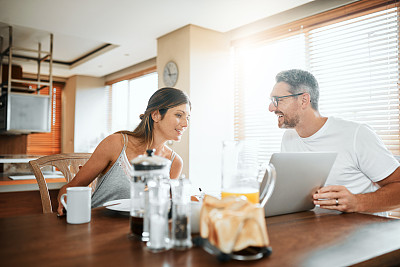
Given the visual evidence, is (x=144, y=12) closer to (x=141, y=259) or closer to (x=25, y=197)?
(x=25, y=197)

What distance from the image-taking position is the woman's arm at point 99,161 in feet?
4.85

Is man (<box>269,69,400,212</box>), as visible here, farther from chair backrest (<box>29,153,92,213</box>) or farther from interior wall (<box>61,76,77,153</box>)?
interior wall (<box>61,76,77,153</box>)

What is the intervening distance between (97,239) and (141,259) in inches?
7.5

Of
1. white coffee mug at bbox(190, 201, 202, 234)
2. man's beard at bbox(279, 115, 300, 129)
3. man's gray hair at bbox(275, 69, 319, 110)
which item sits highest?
man's gray hair at bbox(275, 69, 319, 110)

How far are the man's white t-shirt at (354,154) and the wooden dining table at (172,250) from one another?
512 millimetres

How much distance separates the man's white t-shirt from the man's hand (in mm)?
423

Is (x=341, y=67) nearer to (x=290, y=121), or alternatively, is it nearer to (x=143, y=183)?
(x=290, y=121)

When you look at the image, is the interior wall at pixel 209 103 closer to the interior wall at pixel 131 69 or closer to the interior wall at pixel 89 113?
the interior wall at pixel 131 69

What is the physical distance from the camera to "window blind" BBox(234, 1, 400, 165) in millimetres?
2693

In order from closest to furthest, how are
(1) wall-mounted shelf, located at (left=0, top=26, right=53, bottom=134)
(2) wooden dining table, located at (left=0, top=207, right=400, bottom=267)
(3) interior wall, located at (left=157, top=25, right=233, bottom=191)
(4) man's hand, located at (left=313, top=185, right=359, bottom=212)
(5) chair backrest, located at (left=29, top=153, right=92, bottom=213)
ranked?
(2) wooden dining table, located at (left=0, top=207, right=400, bottom=267), (4) man's hand, located at (left=313, top=185, right=359, bottom=212), (5) chair backrest, located at (left=29, top=153, right=92, bottom=213), (3) interior wall, located at (left=157, top=25, right=233, bottom=191), (1) wall-mounted shelf, located at (left=0, top=26, right=53, bottom=134)

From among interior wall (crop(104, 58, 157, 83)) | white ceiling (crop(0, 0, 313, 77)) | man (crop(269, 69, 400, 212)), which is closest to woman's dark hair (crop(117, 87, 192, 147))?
man (crop(269, 69, 400, 212))

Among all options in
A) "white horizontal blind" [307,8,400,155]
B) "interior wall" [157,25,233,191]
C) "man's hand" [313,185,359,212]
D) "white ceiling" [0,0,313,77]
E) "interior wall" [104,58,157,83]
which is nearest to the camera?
"man's hand" [313,185,359,212]

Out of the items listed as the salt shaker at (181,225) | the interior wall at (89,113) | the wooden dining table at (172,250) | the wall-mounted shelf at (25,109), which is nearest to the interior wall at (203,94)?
the wall-mounted shelf at (25,109)

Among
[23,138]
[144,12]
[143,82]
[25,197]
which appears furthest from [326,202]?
[23,138]
